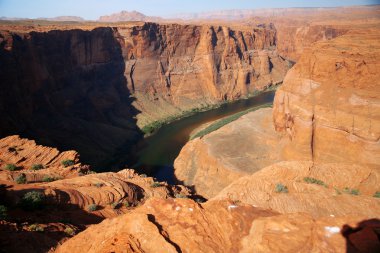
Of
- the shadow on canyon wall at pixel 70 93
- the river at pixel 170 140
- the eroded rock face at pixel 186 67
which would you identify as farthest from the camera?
the eroded rock face at pixel 186 67

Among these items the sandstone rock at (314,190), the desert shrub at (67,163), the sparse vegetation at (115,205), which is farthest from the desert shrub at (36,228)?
the desert shrub at (67,163)

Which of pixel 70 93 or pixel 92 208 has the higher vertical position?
pixel 92 208

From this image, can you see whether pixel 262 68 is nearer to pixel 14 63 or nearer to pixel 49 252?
pixel 14 63

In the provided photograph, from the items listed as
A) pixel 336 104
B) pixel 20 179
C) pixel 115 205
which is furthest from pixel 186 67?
pixel 20 179

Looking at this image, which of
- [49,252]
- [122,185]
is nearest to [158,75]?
[122,185]

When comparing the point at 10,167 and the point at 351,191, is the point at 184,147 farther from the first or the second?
the point at 10,167

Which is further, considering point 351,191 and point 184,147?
point 184,147

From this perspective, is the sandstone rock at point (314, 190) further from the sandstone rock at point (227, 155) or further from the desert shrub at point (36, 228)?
the desert shrub at point (36, 228)
